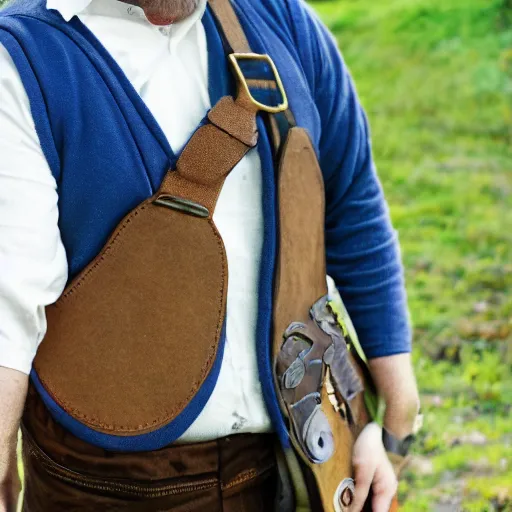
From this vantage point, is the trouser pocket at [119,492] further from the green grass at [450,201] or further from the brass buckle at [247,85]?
the green grass at [450,201]

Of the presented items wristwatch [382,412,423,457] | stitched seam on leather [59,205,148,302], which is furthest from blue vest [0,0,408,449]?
wristwatch [382,412,423,457]

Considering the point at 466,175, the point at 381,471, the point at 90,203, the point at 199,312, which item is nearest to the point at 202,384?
the point at 199,312

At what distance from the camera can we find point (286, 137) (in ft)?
3.80

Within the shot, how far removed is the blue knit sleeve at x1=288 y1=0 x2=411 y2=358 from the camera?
4.33ft

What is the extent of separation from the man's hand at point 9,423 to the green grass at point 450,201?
1.50 meters

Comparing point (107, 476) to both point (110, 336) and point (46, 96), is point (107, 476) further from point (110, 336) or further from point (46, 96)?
point (46, 96)

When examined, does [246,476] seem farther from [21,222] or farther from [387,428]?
[21,222]

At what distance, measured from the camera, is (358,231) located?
53.8 inches

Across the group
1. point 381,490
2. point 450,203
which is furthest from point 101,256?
point 450,203

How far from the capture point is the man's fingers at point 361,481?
1.30 m

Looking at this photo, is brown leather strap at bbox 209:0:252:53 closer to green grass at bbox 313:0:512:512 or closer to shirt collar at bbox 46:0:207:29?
shirt collar at bbox 46:0:207:29

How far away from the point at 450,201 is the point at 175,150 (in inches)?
119

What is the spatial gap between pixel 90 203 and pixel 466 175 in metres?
3.36

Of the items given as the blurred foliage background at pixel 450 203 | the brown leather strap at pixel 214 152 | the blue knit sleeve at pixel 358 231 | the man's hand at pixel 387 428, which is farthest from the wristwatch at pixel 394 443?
the blurred foliage background at pixel 450 203
